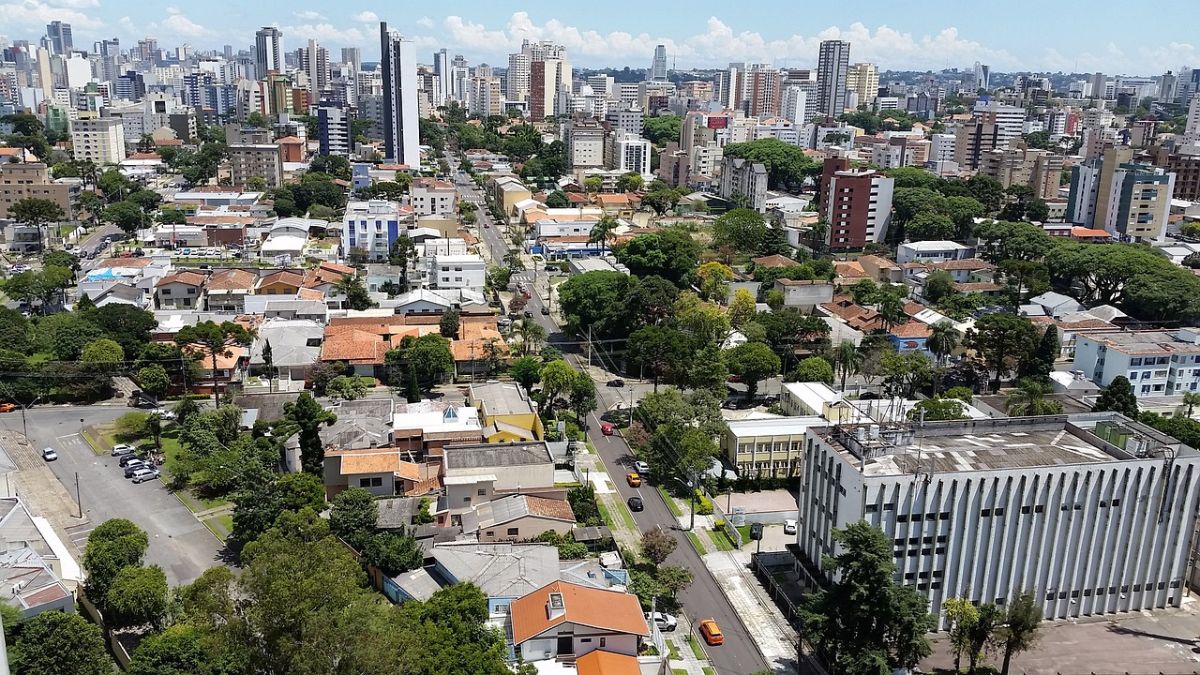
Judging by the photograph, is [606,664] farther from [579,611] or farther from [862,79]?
[862,79]

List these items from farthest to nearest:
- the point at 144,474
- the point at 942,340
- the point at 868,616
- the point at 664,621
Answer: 1. the point at 942,340
2. the point at 144,474
3. the point at 664,621
4. the point at 868,616

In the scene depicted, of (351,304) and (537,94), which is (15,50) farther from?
(351,304)

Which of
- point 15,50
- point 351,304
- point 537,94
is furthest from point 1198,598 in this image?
point 15,50

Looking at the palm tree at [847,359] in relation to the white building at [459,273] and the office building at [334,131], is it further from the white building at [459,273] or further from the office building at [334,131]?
the office building at [334,131]

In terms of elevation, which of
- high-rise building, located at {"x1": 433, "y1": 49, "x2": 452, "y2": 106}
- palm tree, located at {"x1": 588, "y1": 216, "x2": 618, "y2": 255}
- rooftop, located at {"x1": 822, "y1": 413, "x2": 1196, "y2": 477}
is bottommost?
rooftop, located at {"x1": 822, "y1": 413, "x2": 1196, "y2": 477}

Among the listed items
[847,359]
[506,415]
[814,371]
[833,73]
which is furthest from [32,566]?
[833,73]

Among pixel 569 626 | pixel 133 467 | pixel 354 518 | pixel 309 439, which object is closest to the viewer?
pixel 569 626

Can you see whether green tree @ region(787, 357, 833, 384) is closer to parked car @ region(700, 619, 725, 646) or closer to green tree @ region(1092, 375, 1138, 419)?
green tree @ region(1092, 375, 1138, 419)

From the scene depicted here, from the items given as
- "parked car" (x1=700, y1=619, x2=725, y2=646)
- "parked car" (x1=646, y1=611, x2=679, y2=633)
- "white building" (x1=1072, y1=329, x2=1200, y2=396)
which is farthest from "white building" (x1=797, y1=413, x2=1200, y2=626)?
"white building" (x1=1072, y1=329, x2=1200, y2=396)
